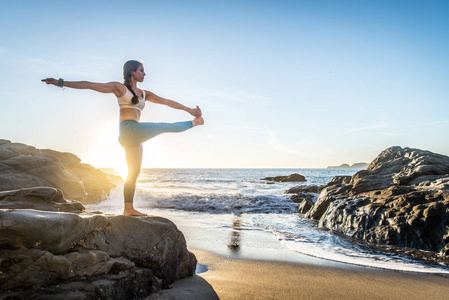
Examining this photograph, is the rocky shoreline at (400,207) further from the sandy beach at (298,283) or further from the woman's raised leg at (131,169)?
the woman's raised leg at (131,169)

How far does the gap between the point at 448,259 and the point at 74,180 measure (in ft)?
47.0

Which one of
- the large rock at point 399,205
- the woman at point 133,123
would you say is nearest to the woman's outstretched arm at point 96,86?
the woman at point 133,123

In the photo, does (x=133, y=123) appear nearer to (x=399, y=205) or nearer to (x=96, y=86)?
(x=96, y=86)

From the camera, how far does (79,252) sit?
262 centimetres

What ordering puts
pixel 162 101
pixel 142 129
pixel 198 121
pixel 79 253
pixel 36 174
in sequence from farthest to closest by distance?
pixel 36 174
pixel 162 101
pixel 198 121
pixel 142 129
pixel 79 253

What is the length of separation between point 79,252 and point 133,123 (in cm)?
165

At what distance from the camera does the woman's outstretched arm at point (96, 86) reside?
10.3ft

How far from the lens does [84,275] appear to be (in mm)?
2520

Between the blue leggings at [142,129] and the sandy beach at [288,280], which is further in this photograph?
the blue leggings at [142,129]

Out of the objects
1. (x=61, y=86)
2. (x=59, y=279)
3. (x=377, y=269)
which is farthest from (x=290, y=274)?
(x=61, y=86)

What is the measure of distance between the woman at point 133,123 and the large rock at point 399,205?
520cm

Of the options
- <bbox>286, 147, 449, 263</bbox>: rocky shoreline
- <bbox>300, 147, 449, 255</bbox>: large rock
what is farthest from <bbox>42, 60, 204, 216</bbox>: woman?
<bbox>300, 147, 449, 255</bbox>: large rock

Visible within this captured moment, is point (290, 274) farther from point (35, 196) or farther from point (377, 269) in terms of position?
point (35, 196)

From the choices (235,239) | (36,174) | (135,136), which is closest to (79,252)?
(135,136)
